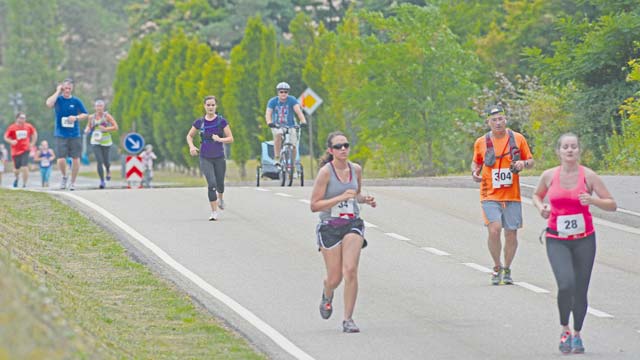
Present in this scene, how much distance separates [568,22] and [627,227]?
17183mm

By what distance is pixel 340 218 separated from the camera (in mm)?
11891

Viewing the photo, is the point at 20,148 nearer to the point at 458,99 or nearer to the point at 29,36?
the point at 458,99

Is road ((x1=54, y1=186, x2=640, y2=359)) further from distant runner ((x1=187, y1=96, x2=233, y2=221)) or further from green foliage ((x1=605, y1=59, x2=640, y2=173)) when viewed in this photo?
green foliage ((x1=605, y1=59, x2=640, y2=173))

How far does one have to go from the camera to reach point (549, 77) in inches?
1407

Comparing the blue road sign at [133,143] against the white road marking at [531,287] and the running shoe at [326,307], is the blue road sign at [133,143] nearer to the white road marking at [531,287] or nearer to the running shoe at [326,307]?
the white road marking at [531,287]

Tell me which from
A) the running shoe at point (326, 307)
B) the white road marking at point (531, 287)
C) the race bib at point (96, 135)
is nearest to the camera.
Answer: the running shoe at point (326, 307)

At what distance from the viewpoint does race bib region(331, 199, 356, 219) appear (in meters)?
11.9

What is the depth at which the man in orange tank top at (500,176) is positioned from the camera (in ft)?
47.2

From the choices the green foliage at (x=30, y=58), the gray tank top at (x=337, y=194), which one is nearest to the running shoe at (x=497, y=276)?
the gray tank top at (x=337, y=194)

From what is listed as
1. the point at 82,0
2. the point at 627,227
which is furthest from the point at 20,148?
the point at 82,0

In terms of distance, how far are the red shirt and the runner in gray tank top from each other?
893 inches

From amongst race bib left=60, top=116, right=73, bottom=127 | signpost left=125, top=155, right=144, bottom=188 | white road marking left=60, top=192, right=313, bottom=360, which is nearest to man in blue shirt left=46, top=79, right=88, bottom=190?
race bib left=60, top=116, right=73, bottom=127

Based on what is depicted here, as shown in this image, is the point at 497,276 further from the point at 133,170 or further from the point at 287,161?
the point at 133,170

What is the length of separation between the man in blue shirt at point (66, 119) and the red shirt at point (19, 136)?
8765 mm
